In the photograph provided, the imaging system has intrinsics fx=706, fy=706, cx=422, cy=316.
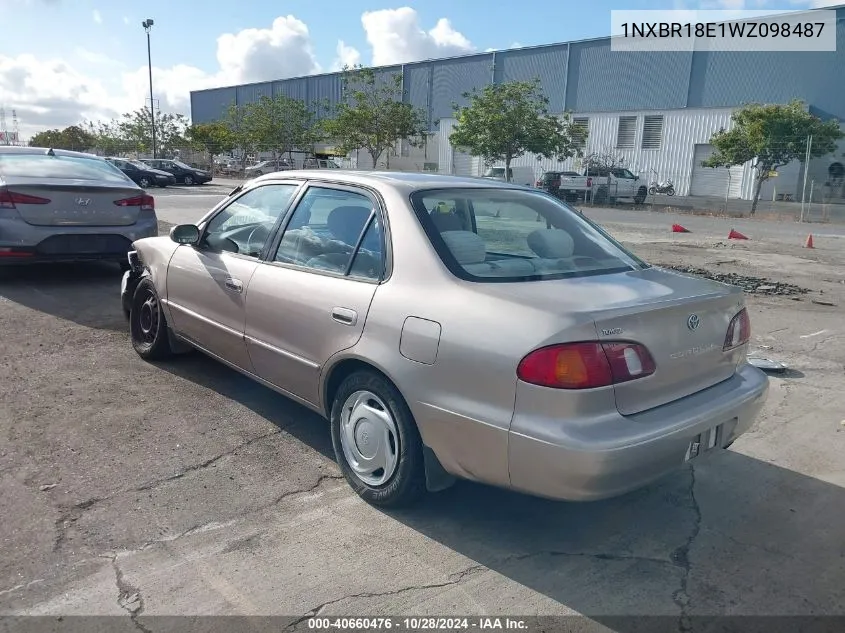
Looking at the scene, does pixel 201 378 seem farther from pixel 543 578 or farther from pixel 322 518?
pixel 543 578

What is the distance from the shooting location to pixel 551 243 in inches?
147

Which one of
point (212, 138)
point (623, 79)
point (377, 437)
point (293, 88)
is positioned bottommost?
point (377, 437)

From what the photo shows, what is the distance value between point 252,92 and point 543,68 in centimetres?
3556

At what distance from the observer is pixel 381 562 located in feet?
9.80

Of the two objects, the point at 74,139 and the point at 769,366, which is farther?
the point at 74,139

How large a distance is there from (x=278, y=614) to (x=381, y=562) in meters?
0.51

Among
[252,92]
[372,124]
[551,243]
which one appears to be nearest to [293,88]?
[252,92]

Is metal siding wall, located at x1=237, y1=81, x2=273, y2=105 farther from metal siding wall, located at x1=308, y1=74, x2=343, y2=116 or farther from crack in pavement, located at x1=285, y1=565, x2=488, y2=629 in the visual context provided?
crack in pavement, located at x1=285, y1=565, x2=488, y2=629

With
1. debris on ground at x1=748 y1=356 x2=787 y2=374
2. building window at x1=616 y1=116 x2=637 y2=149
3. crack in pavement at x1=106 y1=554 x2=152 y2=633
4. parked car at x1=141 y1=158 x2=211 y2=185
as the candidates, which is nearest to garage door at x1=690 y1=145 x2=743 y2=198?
building window at x1=616 y1=116 x2=637 y2=149

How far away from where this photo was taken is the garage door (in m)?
37.8

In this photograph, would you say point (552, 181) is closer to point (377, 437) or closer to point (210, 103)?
point (377, 437)

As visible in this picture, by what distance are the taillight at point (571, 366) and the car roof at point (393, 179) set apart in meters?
1.33

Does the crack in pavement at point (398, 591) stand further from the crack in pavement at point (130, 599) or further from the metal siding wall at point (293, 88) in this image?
the metal siding wall at point (293, 88)

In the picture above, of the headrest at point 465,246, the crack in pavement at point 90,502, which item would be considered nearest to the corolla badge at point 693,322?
the headrest at point 465,246
